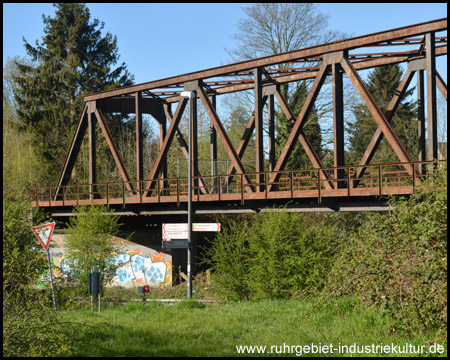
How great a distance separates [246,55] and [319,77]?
1605 cm

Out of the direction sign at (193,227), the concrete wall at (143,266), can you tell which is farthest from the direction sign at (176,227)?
the concrete wall at (143,266)

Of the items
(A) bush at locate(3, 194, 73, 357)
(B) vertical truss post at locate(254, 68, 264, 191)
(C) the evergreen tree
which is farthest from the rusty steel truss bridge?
(C) the evergreen tree

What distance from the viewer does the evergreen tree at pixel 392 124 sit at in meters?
48.7

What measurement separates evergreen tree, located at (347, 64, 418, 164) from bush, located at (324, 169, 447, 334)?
1185 inches

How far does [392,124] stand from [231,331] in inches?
1830

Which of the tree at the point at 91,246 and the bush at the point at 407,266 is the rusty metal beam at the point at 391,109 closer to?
the bush at the point at 407,266

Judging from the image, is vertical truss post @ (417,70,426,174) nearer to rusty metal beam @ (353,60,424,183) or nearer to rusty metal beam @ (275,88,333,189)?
rusty metal beam @ (353,60,424,183)

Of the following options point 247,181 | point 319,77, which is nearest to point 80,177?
point 247,181

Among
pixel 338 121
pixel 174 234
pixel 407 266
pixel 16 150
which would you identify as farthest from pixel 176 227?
pixel 16 150

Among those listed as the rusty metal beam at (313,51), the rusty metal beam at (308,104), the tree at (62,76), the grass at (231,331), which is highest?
the tree at (62,76)

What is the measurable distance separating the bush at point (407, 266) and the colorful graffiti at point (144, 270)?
19752mm

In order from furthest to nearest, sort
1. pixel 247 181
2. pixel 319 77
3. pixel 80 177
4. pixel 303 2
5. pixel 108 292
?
pixel 80 177
pixel 303 2
pixel 108 292
pixel 247 181
pixel 319 77

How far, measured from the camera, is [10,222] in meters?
12.5

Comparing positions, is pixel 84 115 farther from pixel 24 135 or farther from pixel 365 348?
pixel 365 348
